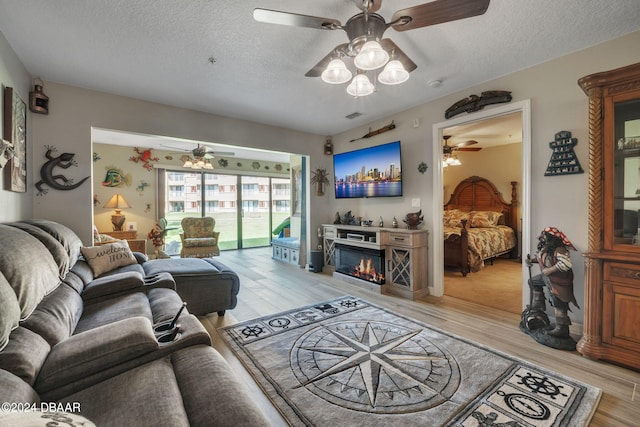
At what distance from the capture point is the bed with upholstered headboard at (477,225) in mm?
4711

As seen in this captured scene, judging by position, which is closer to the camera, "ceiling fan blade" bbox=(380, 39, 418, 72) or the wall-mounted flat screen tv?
"ceiling fan blade" bbox=(380, 39, 418, 72)

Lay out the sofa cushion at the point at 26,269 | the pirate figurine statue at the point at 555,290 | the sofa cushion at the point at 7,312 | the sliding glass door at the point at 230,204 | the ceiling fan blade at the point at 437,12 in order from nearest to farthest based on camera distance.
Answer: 1. the sofa cushion at the point at 7,312
2. the sofa cushion at the point at 26,269
3. the ceiling fan blade at the point at 437,12
4. the pirate figurine statue at the point at 555,290
5. the sliding glass door at the point at 230,204

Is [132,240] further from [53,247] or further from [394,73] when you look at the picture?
[394,73]

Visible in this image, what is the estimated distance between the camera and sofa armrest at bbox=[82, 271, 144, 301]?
79.9 inches

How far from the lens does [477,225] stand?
5941mm

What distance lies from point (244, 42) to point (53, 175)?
2616 millimetres

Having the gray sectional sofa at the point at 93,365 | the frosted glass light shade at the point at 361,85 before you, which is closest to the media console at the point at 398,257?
the frosted glass light shade at the point at 361,85

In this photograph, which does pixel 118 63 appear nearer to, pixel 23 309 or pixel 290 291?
pixel 23 309

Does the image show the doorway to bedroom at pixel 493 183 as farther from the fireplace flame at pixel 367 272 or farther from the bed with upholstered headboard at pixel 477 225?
the fireplace flame at pixel 367 272

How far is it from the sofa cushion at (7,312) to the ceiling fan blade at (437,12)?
225cm

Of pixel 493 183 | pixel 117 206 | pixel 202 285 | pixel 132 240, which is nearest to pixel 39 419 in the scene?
pixel 202 285

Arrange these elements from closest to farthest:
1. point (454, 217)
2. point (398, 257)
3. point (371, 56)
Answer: point (371, 56) → point (398, 257) → point (454, 217)

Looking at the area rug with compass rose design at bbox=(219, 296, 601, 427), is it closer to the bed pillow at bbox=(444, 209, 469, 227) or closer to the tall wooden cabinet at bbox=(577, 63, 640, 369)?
the tall wooden cabinet at bbox=(577, 63, 640, 369)

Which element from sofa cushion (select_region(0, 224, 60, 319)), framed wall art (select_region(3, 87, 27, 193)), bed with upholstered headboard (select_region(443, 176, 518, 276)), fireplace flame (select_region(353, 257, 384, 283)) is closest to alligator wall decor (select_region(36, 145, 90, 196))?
framed wall art (select_region(3, 87, 27, 193))
